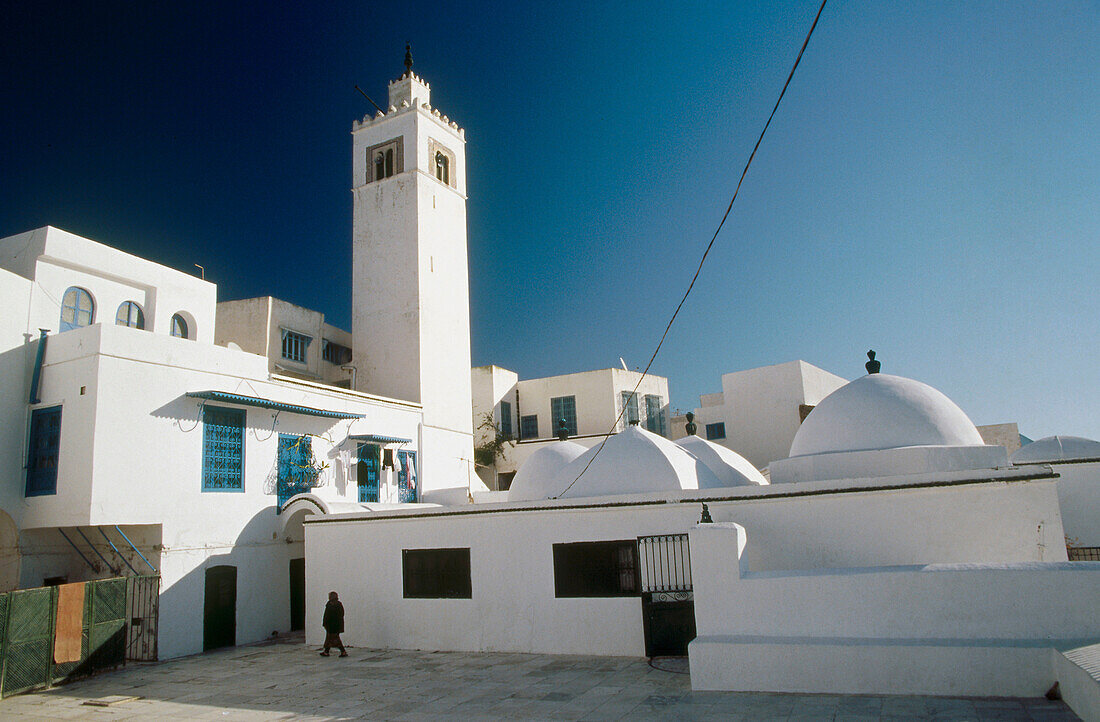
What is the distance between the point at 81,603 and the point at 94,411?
10.3 feet

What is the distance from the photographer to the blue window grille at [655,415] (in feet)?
104

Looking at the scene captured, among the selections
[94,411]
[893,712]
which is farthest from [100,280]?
[893,712]

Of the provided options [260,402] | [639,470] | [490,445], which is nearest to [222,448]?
[260,402]

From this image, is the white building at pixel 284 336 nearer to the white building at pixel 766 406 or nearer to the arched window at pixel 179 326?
the arched window at pixel 179 326

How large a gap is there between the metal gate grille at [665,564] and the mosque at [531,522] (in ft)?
0.12

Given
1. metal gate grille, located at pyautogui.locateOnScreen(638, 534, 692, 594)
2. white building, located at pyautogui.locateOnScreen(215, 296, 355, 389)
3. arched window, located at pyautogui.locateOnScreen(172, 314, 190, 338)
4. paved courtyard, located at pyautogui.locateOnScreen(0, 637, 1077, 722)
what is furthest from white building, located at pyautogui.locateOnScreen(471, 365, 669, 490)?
metal gate grille, located at pyautogui.locateOnScreen(638, 534, 692, 594)

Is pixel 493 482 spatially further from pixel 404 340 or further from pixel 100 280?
pixel 100 280

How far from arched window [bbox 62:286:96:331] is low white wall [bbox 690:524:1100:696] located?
1278 cm

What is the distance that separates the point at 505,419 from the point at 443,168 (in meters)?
10.9

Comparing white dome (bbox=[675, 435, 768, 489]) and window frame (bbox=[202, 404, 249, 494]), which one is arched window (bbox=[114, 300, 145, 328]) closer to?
window frame (bbox=[202, 404, 249, 494])

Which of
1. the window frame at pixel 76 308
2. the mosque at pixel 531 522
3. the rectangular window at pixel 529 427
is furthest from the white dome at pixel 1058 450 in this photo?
the window frame at pixel 76 308

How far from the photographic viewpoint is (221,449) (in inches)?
559

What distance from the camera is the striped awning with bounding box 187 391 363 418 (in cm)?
1361

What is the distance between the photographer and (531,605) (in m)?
11.1
